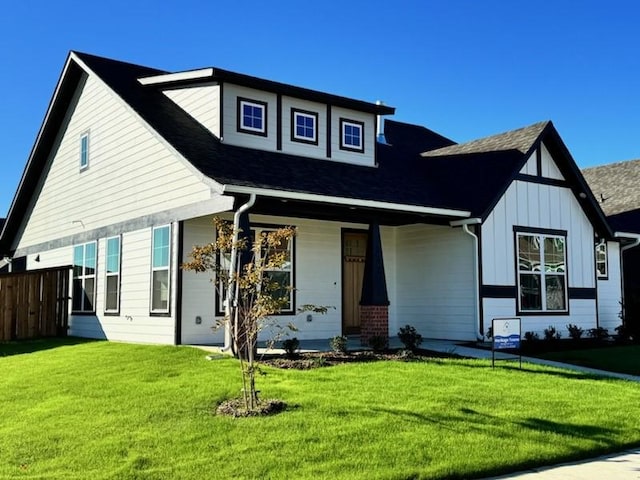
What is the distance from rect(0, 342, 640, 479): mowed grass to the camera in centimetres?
620

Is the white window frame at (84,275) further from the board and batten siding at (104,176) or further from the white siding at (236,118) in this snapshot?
the white siding at (236,118)

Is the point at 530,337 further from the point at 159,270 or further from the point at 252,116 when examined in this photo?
the point at 159,270

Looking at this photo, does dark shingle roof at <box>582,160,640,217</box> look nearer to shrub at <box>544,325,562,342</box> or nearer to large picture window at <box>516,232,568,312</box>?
large picture window at <box>516,232,568,312</box>

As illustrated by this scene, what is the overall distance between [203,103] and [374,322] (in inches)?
260

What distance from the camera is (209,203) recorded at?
12711 mm

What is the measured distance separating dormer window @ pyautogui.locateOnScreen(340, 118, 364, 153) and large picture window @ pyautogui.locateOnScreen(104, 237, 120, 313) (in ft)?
20.4

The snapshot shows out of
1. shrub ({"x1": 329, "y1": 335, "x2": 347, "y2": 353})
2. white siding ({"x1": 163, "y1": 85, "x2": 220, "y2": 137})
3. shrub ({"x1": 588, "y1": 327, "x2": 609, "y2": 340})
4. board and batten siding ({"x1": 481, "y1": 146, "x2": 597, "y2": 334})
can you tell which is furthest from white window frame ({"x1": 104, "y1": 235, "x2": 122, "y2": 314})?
shrub ({"x1": 588, "y1": 327, "x2": 609, "y2": 340})

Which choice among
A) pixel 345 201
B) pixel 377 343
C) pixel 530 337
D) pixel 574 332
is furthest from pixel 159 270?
pixel 574 332

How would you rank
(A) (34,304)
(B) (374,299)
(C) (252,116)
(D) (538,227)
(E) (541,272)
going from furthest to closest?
(A) (34,304), (D) (538,227), (E) (541,272), (C) (252,116), (B) (374,299)

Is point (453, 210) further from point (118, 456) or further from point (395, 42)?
point (118, 456)

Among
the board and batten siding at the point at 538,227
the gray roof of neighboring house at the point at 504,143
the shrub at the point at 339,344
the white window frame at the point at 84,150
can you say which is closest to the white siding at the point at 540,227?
the board and batten siding at the point at 538,227

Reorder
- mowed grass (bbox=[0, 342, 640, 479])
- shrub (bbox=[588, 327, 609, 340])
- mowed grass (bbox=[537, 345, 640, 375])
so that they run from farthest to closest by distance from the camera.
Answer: shrub (bbox=[588, 327, 609, 340]), mowed grass (bbox=[537, 345, 640, 375]), mowed grass (bbox=[0, 342, 640, 479])

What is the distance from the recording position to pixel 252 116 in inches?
616

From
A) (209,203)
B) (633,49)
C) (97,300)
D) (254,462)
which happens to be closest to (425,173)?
(633,49)
